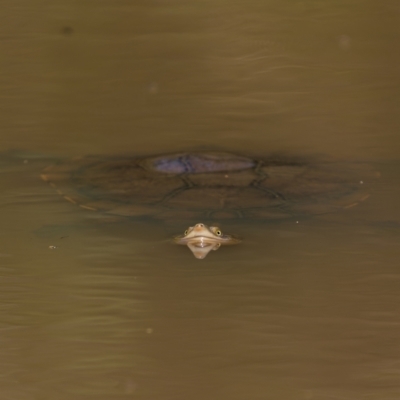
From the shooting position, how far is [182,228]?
2.86 metres

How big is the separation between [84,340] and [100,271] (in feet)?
1.44

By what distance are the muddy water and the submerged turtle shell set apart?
0.08 metres

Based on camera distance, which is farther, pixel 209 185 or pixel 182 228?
pixel 209 185

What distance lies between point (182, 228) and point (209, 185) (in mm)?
369

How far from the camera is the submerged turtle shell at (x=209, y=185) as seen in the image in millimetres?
3004

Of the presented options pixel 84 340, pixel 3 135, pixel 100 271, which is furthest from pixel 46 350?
pixel 3 135

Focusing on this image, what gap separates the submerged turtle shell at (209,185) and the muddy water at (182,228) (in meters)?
0.08

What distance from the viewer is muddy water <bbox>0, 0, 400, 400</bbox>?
77.5 inches

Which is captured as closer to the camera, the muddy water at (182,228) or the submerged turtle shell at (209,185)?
the muddy water at (182,228)

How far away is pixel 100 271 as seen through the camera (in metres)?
2.52

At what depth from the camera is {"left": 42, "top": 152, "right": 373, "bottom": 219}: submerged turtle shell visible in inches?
118

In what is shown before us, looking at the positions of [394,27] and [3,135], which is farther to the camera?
[394,27]

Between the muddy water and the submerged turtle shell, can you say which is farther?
the submerged turtle shell

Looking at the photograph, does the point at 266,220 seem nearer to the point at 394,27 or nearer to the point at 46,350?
the point at 46,350
